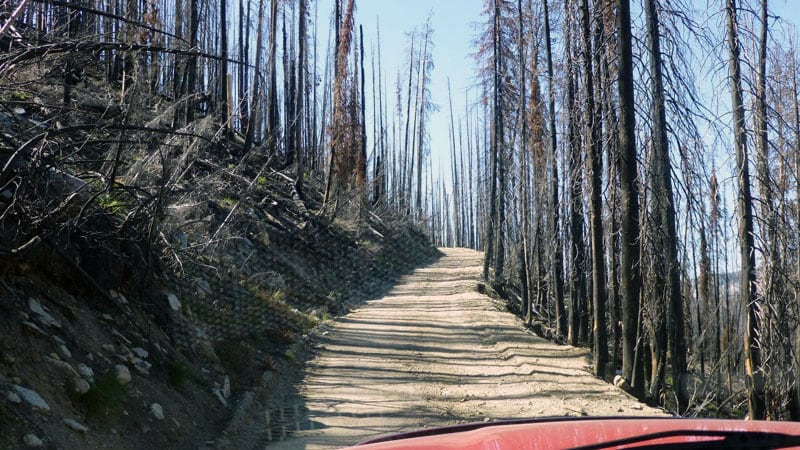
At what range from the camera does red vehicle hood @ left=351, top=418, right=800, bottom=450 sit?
1958mm

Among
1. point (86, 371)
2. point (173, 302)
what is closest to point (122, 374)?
point (86, 371)

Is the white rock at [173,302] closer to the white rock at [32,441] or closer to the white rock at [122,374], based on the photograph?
the white rock at [122,374]

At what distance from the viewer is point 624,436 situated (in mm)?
2061

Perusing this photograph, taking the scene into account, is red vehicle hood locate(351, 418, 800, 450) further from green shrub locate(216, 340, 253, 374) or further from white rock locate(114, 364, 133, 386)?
green shrub locate(216, 340, 253, 374)

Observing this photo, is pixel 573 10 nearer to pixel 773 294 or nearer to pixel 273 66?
pixel 773 294

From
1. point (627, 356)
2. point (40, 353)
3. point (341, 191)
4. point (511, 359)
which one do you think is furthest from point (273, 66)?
point (40, 353)

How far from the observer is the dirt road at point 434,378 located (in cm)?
725

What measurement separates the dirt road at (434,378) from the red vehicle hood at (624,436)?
446 centimetres

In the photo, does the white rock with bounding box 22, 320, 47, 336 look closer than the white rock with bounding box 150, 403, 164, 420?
Yes

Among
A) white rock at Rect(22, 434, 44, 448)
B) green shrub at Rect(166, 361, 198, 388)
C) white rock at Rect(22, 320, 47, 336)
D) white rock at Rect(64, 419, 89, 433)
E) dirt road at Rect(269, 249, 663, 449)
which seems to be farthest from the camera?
dirt road at Rect(269, 249, 663, 449)

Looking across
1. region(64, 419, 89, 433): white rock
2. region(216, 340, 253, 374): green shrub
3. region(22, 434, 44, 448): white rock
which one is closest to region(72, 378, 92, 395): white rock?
region(64, 419, 89, 433): white rock

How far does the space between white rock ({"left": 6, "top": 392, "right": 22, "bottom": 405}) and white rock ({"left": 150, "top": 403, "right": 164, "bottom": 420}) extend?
55.6 inches

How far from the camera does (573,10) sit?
1085 centimetres

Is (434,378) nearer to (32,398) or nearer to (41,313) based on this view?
(41,313)
